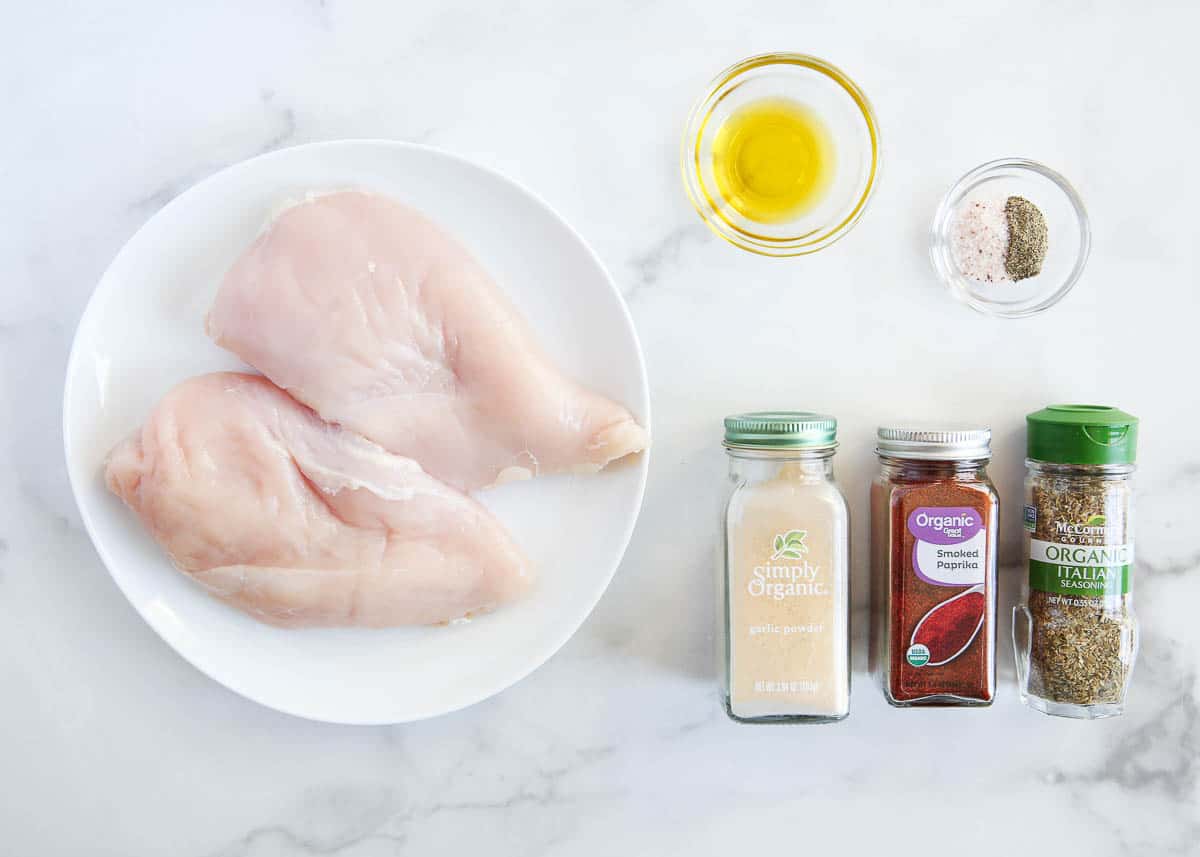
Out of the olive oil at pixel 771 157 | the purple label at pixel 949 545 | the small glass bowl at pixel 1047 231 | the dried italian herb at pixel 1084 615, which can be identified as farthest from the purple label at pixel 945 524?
the olive oil at pixel 771 157

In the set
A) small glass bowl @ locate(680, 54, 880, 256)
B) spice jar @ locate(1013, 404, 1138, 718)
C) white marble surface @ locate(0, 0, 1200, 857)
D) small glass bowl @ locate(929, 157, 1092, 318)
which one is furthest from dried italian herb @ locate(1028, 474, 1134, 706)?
small glass bowl @ locate(680, 54, 880, 256)

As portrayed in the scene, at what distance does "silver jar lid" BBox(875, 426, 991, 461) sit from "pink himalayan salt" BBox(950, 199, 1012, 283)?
23 cm

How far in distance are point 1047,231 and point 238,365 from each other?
3.59ft

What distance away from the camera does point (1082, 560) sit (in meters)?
1.09

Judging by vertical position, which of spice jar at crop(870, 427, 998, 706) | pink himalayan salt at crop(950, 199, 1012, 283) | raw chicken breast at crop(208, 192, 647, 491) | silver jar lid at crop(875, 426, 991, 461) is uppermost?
pink himalayan salt at crop(950, 199, 1012, 283)

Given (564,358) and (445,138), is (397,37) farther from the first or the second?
(564,358)

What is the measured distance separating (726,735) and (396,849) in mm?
495

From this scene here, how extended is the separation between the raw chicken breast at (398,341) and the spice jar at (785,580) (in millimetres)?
157

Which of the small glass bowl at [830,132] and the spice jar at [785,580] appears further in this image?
the small glass bowl at [830,132]

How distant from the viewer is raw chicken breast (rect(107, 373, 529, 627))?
105cm

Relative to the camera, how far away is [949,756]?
1.25 meters

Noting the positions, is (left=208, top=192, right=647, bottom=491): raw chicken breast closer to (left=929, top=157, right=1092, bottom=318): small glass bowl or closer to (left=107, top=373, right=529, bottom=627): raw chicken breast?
(left=107, top=373, right=529, bottom=627): raw chicken breast

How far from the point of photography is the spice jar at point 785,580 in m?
1.07

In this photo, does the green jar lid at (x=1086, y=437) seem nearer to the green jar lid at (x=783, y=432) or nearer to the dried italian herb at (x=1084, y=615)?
the dried italian herb at (x=1084, y=615)
